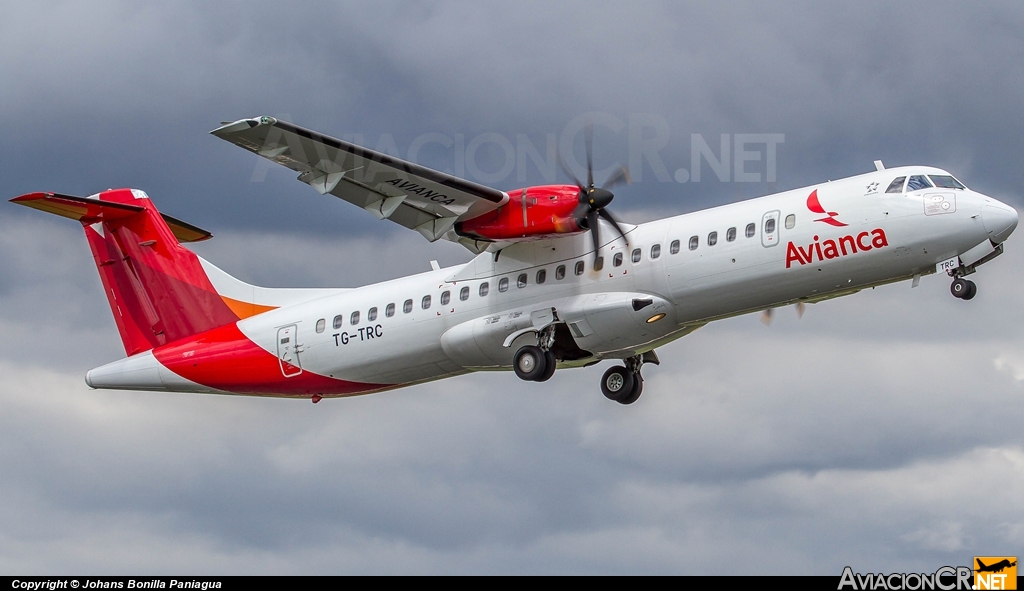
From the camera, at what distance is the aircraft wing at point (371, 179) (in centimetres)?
2039

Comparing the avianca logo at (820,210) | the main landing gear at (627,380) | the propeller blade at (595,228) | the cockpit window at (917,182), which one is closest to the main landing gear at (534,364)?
the propeller blade at (595,228)

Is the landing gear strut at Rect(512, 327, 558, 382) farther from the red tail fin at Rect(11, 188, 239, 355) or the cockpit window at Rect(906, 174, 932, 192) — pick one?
the red tail fin at Rect(11, 188, 239, 355)

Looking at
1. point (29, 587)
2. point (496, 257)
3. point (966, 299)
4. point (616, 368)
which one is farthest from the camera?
point (616, 368)

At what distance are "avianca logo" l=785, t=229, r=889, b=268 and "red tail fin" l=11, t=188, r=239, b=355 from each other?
12135 millimetres

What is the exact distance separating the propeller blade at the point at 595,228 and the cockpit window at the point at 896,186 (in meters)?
4.83

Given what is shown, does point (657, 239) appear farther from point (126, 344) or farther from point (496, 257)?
point (126, 344)

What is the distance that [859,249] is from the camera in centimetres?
1986

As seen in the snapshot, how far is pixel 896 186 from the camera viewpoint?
19969 millimetres

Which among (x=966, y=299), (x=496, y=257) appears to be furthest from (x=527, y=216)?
(x=966, y=299)

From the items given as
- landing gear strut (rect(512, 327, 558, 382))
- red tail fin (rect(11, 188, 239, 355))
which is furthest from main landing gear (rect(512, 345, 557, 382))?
red tail fin (rect(11, 188, 239, 355))

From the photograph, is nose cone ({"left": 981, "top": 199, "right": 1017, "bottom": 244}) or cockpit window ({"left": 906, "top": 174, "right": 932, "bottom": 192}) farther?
cockpit window ({"left": 906, "top": 174, "right": 932, "bottom": 192})

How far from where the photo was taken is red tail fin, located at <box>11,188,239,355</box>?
1045 inches

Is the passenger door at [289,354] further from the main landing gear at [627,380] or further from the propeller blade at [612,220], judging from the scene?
the propeller blade at [612,220]

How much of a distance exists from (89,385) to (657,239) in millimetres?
12483
